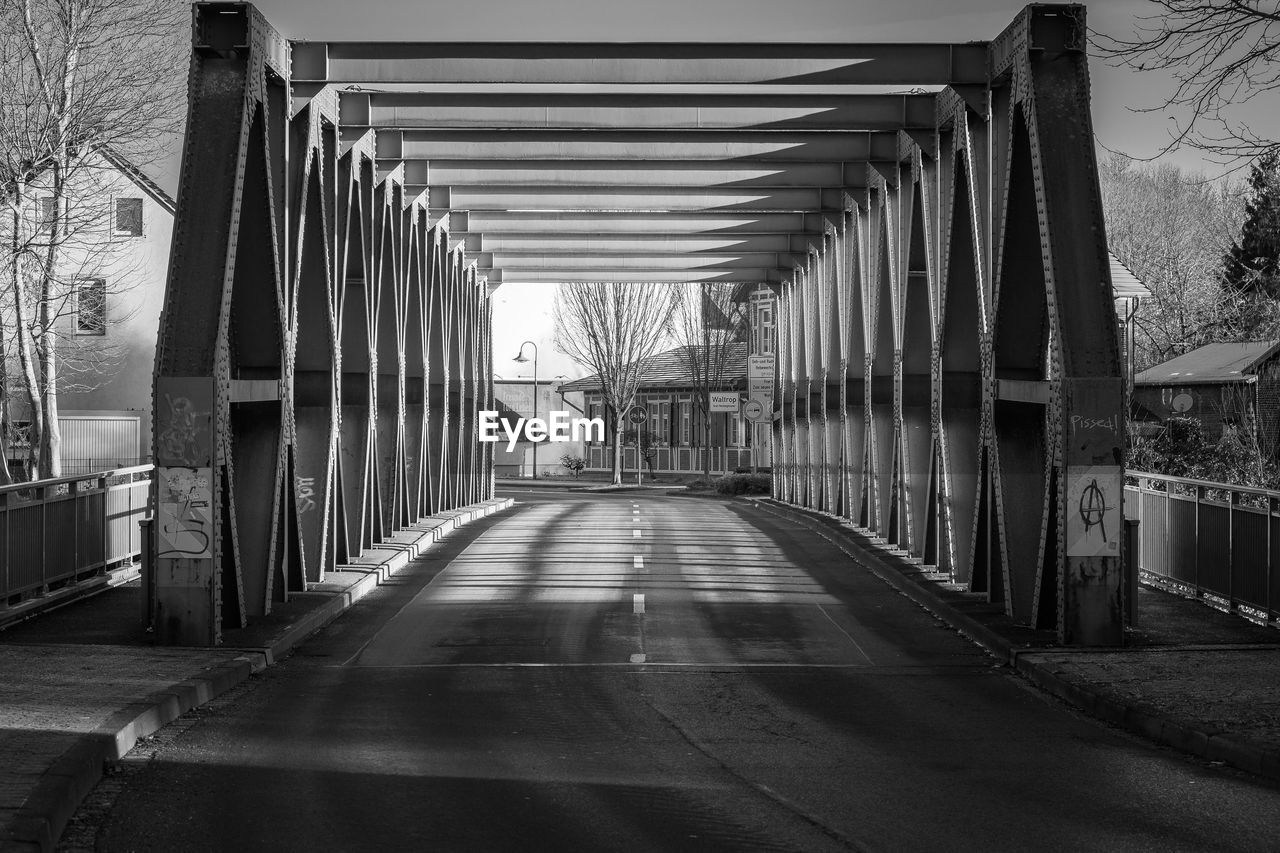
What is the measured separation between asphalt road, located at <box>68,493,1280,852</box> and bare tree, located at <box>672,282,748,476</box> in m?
46.7

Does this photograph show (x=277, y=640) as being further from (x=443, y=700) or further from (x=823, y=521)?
(x=823, y=521)

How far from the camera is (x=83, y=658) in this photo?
11789 mm

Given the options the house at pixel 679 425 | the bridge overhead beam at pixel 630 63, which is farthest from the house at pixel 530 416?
the bridge overhead beam at pixel 630 63

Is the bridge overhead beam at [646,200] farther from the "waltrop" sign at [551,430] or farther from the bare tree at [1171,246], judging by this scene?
the "waltrop" sign at [551,430]

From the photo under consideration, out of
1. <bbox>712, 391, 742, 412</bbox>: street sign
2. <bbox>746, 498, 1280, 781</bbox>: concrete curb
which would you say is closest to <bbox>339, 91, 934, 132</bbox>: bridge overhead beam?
<bbox>746, 498, 1280, 781</bbox>: concrete curb

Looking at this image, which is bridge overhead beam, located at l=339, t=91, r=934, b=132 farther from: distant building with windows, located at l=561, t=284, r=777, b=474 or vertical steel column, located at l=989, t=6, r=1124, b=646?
distant building with windows, located at l=561, t=284, r=777, b=474

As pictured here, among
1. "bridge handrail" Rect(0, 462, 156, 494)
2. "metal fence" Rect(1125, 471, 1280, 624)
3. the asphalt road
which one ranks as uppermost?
"bridge handrail" Rect(0, 462, 156, 494)

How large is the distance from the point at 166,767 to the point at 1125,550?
8657 mm

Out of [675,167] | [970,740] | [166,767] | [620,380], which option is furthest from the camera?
[620,380]

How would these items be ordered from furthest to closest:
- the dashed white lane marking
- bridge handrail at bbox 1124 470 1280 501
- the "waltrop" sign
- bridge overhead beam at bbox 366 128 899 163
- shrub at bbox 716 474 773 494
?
the "waltrop" sign
shrub at bbox 716 474 773 494
bridge overhead beam at bbox 366 128 899 163
bridge handrail at bbox 1124 470 1280 501
the dashed white lane marking

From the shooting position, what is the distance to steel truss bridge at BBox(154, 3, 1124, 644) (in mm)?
13000

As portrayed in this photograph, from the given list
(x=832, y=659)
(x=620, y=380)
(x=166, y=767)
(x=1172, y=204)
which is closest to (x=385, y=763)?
(x=166, y=767)

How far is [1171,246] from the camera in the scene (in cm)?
5966

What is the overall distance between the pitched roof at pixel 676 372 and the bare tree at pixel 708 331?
45cm
